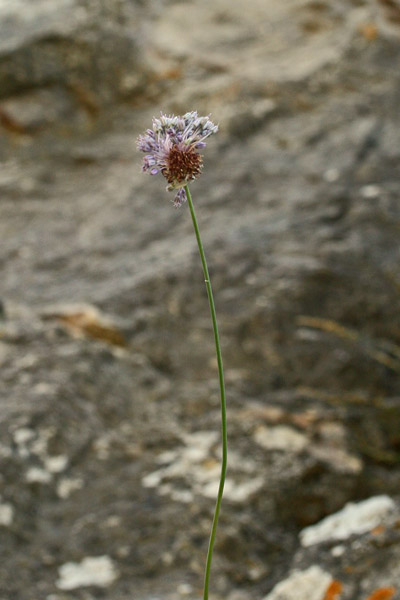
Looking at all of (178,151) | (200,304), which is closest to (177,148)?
(178,151)

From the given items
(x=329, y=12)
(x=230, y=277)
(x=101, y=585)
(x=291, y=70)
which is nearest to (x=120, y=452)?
(x=101, y=585)

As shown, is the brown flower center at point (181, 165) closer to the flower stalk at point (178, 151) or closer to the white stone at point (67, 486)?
the flower stalk at point (178, 151)

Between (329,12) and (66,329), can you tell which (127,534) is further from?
(329,12)

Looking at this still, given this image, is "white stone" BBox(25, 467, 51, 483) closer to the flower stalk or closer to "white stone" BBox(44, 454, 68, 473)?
"white stone" BBox(44, 454, 68, 473)

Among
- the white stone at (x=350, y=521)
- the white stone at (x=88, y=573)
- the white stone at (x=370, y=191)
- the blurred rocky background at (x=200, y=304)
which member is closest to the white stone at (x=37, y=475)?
the blurred rocky background at (x=200, y=304)

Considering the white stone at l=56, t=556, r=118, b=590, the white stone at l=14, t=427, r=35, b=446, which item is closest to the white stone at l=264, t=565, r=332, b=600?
the white stone at l=56, t=556, r=118, b=590

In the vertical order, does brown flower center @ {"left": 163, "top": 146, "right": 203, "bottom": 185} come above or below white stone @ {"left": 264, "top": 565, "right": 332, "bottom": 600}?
above

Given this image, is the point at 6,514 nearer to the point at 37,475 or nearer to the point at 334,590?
the point at 37,475
